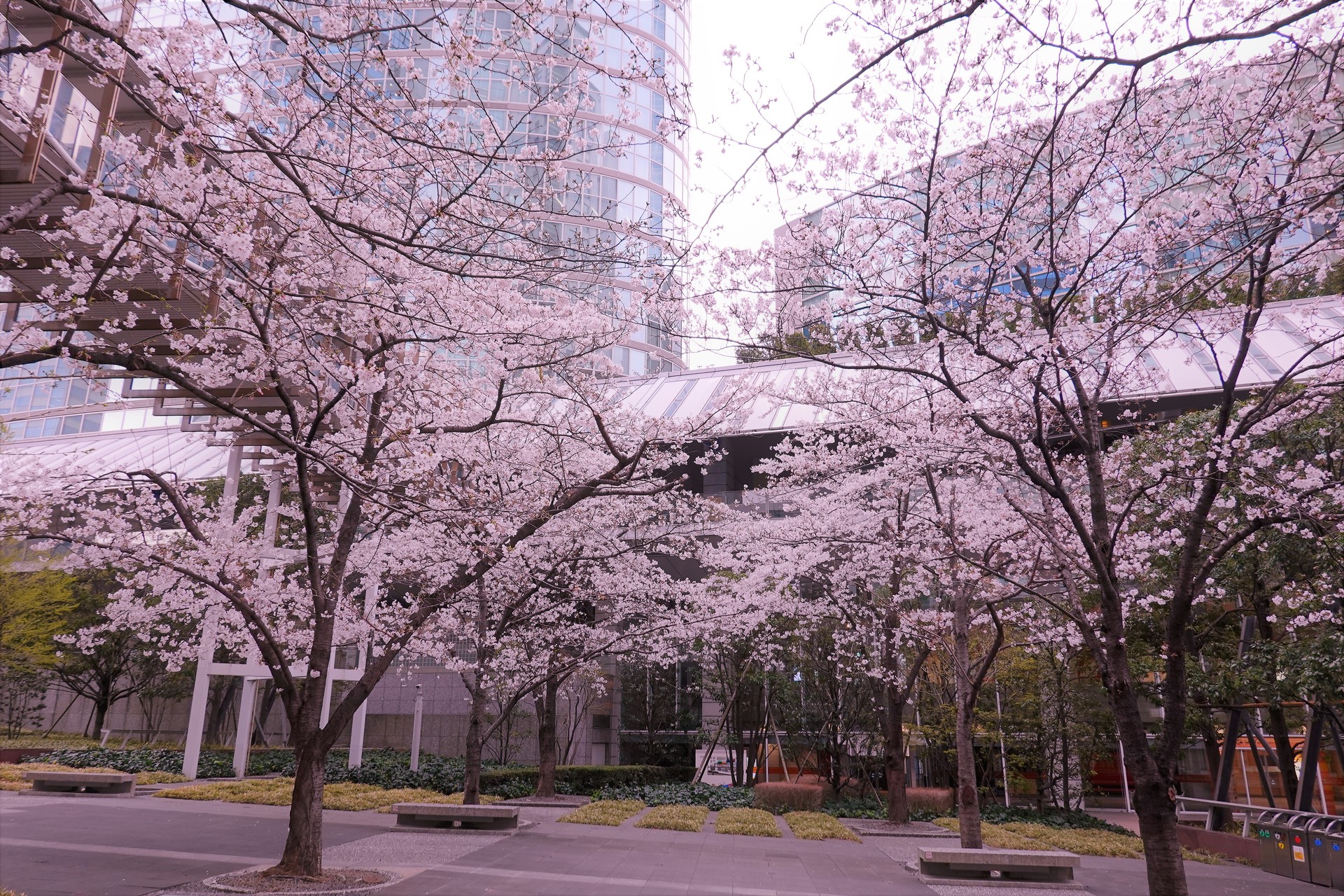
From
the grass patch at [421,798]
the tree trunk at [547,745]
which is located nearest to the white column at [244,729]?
the grass patch at [421,798]

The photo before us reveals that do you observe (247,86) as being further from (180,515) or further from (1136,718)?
(1136,718)

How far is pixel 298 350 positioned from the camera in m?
8.56

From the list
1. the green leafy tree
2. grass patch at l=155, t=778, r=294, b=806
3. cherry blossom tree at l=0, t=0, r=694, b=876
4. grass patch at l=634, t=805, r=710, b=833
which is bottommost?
grass patch at l=634, t=805, r=710, b=833

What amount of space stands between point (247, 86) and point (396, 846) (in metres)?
9.82

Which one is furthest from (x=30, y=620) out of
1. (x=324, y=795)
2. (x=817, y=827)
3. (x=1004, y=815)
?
(x=1004, y=815)

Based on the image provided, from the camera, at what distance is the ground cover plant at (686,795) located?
19484 mm

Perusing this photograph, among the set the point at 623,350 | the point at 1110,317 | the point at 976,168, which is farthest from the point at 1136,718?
the point at 623,350

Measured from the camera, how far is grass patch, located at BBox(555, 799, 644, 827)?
15484 mm

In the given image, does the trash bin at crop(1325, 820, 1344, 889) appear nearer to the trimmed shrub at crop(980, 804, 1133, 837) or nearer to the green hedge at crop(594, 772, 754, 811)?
the trimmed shrub at crop(980, 804, 1133, 837)

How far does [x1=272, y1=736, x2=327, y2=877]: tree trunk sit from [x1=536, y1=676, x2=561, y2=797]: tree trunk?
997cm

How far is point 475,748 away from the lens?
14.6 metres

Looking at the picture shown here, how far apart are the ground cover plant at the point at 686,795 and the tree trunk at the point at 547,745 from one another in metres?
1.52

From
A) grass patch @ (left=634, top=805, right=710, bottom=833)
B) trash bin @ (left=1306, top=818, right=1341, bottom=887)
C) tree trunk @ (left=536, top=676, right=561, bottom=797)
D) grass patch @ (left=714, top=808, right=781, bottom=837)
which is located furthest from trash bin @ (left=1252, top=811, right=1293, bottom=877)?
tree trunk @ (left=536, top=676, right=561, bottom=797)

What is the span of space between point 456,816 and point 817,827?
6.64m
